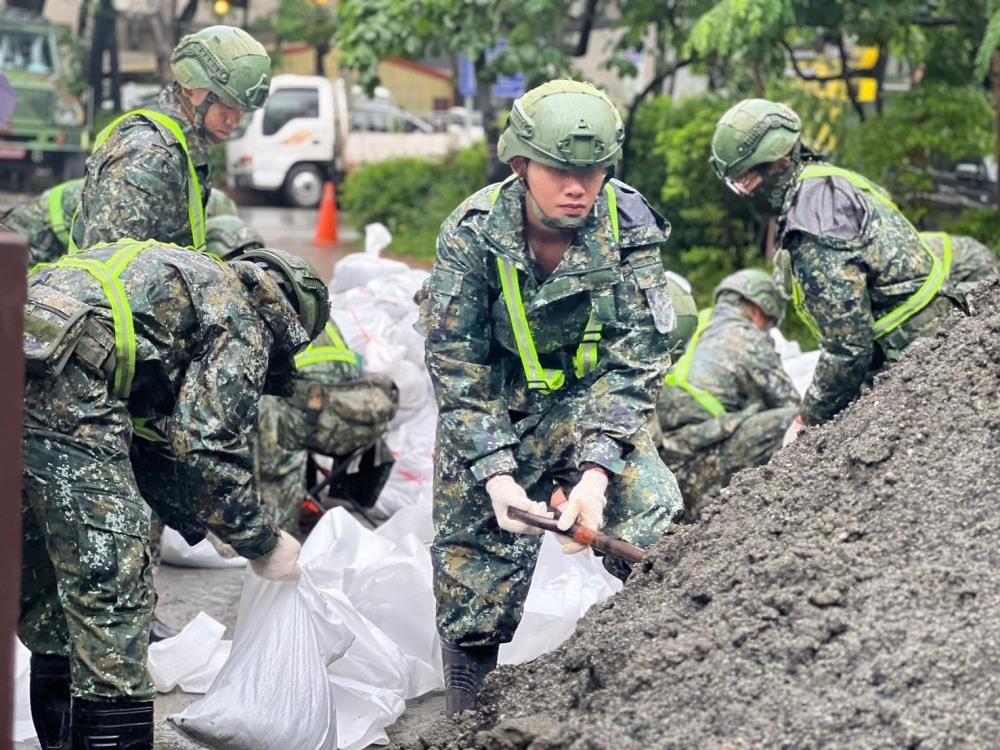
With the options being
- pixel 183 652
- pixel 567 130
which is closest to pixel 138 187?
A: pixel 183 652

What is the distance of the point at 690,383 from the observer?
6.80 meters

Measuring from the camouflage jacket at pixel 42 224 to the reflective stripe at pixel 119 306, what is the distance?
3022 millimetres

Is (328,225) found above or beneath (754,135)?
beneath

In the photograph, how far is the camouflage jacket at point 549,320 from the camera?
13.8 ft

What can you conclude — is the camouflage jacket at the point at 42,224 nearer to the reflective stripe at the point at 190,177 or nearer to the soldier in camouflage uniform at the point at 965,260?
the reflective stripe at the point at 190,177

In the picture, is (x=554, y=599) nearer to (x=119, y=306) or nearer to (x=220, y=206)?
(x=119, y=306)

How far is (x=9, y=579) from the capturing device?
2506mm

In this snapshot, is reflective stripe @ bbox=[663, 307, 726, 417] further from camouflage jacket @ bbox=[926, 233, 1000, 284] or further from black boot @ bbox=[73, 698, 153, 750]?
black boot @ bbox=[73, 698, 153, 750]

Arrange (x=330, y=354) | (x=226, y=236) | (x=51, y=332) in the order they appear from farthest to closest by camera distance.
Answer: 1. (x=226, y=236)
2. (x=330, y=354)
3. (x=51, y=332)

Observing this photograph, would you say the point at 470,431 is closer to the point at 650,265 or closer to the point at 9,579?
the point at 650,265

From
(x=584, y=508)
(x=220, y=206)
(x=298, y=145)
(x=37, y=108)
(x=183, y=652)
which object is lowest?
(x=298, y=145)

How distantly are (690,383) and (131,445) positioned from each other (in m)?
3.12

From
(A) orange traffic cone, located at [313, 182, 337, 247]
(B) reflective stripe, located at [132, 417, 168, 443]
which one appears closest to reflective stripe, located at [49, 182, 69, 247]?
(B) reflective stripe, located at [132, 417, 168, 443]

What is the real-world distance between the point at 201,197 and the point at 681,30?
6434 millimetres
